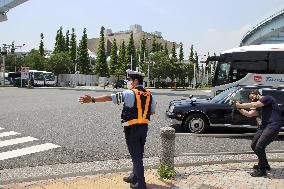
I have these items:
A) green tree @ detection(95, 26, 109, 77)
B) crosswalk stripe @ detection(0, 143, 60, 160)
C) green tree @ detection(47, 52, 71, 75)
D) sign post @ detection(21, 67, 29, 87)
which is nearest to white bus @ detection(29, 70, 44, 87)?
sign post @ detection(21, 67, 29, 87)

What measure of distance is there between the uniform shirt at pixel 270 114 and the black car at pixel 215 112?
4.26 metres

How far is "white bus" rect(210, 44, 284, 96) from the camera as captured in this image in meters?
18.2

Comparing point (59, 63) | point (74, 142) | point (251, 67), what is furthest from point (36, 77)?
point (74, 142)

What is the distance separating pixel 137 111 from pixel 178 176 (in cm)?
181

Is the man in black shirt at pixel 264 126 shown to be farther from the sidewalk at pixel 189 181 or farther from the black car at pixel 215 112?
the black car at pixel 215 112

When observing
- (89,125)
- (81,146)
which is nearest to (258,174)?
(81,146)

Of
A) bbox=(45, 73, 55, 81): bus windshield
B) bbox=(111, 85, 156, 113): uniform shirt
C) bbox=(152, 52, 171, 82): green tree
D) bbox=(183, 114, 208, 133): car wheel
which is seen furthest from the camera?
bbox=(152, 52, 171, 82): green tree

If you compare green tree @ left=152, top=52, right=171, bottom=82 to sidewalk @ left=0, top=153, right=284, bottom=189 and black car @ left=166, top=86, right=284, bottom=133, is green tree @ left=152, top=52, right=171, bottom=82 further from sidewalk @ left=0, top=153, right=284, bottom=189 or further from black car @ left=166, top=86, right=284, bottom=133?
sidewalk @ left=0, top=153, right=284, bottom=189

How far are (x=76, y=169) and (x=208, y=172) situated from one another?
253cm

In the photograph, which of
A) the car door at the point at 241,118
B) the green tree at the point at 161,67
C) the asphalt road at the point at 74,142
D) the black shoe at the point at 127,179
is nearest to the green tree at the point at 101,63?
the green tree at the point at 161,67

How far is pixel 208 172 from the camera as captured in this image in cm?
702

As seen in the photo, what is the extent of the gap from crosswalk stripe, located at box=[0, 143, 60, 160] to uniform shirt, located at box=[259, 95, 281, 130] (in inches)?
199

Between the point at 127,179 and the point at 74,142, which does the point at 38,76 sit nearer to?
the point at 74,142

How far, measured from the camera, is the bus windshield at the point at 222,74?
19.2 m
